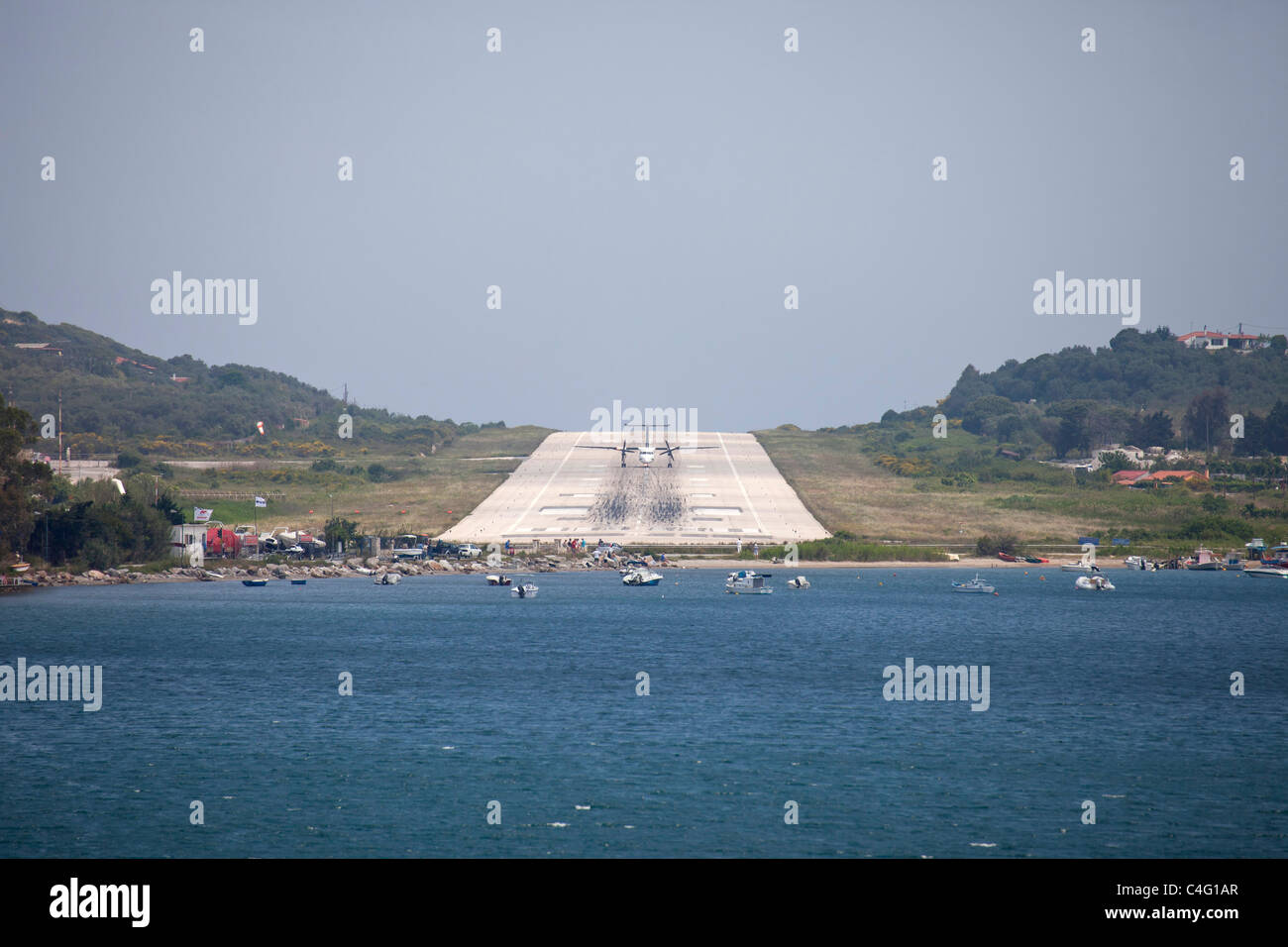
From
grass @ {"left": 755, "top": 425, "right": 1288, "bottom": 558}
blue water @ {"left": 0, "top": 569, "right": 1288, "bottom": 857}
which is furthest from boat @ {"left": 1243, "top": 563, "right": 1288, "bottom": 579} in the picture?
blue water @ {"left": 0, "top": 569, "right": 1288, "bottom": 857}

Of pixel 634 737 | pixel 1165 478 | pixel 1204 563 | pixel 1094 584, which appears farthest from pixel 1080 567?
pixel 634 737

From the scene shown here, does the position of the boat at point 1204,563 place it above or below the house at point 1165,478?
below

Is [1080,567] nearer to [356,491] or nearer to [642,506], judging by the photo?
[642,506]

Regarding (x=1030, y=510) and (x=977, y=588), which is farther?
(x=1030, y=510)

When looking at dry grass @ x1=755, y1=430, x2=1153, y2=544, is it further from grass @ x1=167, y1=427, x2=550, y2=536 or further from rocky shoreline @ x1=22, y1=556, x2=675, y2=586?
grass @ x1=167, y1=427, x2=550, y2=536

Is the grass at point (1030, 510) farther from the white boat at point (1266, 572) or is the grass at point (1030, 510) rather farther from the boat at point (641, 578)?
the boat at point (641, 578)

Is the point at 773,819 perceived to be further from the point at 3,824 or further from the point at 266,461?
the point at 266,461

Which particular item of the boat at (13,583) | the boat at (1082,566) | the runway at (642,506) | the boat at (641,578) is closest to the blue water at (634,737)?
the boat at (13,583)
